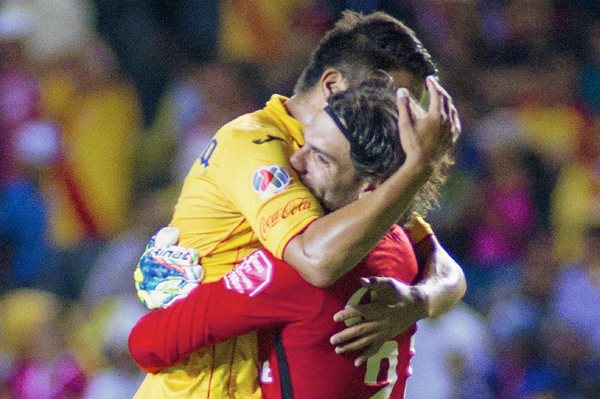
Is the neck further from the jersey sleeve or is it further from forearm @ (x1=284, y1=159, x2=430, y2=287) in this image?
forearm @ (x1=284, y1=159, x2=430, y2=287)

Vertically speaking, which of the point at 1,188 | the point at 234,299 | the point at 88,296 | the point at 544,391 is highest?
the point at 234,299

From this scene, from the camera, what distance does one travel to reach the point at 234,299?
289cm

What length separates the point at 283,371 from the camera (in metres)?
2.96

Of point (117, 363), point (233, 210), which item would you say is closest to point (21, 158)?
point (117, 363)

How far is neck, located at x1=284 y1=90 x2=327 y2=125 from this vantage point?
3.23 meters

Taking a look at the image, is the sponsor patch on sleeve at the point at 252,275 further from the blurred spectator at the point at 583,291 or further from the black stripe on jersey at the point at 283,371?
the blurred spectator at the point at 583,291

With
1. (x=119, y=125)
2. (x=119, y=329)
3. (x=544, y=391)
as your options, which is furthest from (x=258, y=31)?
(x=544, y=391)

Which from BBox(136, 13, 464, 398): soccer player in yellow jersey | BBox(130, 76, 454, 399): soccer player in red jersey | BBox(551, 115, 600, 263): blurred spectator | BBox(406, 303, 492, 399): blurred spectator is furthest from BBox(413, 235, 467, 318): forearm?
BBox(551, 115, 600, 263): blurred spectator

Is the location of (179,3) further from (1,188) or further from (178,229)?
(178,229)

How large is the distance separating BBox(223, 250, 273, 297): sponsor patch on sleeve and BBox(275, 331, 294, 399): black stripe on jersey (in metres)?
0.15

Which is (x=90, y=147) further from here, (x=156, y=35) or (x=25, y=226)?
(x=156, y=35)

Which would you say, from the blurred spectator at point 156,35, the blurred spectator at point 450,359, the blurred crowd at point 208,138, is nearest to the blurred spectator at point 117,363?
the blurred crowd at point 208,138

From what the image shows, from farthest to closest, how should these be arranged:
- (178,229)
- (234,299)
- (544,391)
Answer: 1. (544,391)
2. (178,229)
3. (234,299)

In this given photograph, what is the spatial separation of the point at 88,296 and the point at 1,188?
81 cm
